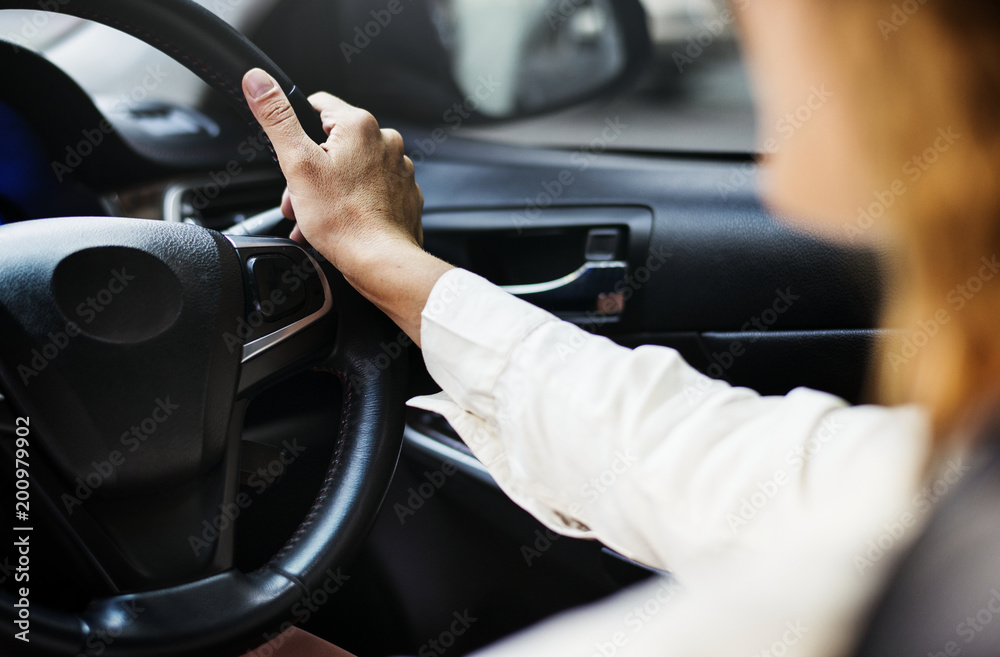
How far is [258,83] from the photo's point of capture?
82 centimetres

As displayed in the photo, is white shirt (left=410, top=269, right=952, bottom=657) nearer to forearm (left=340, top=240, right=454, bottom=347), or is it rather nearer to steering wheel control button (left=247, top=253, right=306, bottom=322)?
forearm (left=340, top=240, right=454, bottom=347)

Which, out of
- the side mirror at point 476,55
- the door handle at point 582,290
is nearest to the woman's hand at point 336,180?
the door handle at point 582,290

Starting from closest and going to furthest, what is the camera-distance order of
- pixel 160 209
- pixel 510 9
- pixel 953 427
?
pixel 953 427 → pixel 160 209 → pixel 510 9

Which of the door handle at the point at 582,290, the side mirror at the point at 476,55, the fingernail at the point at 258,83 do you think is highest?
the fingernail at the point at 258,83

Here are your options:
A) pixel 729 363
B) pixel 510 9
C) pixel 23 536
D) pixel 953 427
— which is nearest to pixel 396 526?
pixel 729 363

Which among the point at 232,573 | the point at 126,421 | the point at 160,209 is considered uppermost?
the point at 126,421

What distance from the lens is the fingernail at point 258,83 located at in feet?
2.68

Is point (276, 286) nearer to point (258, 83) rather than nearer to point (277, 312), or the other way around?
point (277, 312)

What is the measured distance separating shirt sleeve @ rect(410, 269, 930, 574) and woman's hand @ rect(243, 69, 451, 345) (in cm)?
5

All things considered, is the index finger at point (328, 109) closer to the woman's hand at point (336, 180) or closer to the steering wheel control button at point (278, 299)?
the woman's hand at point (336, 180)

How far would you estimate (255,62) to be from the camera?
2.74 ft

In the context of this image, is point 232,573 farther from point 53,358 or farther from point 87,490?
point 53,358

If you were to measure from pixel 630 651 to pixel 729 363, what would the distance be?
89 cm

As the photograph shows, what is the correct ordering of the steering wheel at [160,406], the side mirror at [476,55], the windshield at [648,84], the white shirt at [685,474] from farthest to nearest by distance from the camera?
the side mirror at [476,55] → the windshield at [648,84] → the steering wheel at [160,406] → the white shirt at [685,474]
